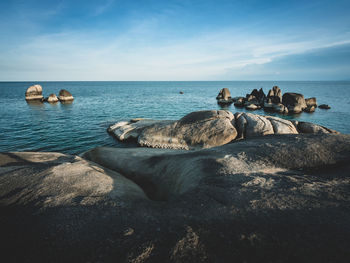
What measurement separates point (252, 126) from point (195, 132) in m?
4.50

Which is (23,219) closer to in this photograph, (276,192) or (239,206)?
(239,206)

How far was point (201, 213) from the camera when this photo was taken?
3.14 metres

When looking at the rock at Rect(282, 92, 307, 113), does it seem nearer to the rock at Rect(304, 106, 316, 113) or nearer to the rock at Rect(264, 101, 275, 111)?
the rock at Rect(304, 106, 316, 113)

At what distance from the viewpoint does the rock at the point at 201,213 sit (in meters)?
2.39

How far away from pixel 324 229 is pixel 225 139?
31.5 feet

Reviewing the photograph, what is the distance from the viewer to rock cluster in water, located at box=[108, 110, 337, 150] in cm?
1224

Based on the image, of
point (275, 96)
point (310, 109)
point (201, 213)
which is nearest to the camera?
point (201, 213)

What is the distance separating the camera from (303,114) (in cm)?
3506

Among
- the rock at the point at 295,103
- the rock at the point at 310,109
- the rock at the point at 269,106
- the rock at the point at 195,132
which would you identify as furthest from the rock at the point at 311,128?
the rock at the point at 310,109

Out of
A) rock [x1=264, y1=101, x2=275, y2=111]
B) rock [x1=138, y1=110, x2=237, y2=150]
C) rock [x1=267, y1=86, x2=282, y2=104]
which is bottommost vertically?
rock [x1=138, y1=110, x2=237, y2=150]

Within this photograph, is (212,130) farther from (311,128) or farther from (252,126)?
(311,128)

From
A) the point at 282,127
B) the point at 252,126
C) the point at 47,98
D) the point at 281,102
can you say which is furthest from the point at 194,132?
the point at 47,98

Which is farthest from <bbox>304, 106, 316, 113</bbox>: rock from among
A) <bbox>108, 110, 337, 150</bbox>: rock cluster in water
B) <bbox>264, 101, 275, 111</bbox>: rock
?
<bbox>108, 110, 337, 150</bbox>: rock cluster in water

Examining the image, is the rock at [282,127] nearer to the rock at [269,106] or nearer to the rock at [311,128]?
the rock at [311,128]
